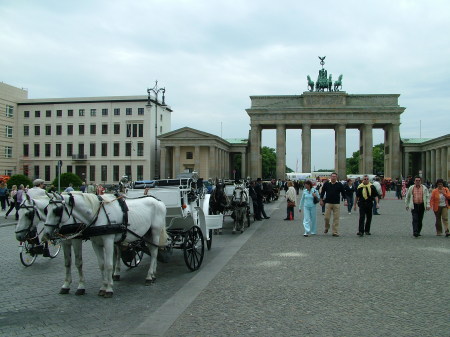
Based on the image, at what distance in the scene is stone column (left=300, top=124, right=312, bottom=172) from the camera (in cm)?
8510

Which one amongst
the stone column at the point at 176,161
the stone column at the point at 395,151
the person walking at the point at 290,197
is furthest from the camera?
the stone column at the point at 176,161

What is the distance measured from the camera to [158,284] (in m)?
9.30

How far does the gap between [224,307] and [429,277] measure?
14.3 feet

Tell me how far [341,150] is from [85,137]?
151 ft

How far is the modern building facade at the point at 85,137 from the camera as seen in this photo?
84812 millimetres

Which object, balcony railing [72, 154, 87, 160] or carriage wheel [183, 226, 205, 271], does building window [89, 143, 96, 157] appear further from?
carriage wheel [183, 226, 205, 271]

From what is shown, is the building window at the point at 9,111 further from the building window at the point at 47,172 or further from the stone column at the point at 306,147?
the stone column at the point at 306,147

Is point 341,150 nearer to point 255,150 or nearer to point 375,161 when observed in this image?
point 255,150

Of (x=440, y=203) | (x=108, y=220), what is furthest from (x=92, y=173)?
(x=108, y=220)

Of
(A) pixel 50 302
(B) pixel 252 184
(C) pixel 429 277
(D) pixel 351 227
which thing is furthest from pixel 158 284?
(B) pixel 252 184

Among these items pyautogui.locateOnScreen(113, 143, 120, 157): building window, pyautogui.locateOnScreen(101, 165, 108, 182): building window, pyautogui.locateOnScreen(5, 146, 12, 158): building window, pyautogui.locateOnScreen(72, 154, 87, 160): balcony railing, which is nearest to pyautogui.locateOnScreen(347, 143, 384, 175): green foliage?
pyautogui.locateOnScreen(113, 143, 120, 157): building window

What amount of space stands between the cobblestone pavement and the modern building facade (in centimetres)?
7317

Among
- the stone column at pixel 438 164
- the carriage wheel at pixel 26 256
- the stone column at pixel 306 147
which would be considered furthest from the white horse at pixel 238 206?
the stone column at pixel 306 147

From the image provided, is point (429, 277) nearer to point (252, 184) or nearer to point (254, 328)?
point (254, 328)
